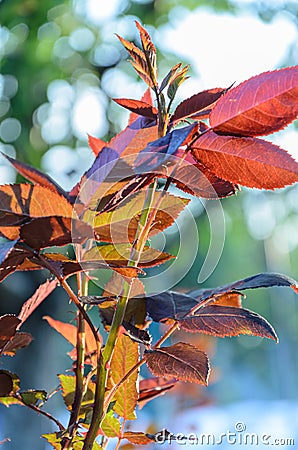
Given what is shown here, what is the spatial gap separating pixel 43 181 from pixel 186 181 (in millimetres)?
76

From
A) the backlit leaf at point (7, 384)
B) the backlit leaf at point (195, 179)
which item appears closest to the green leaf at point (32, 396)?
the backlit leaf at point (7, 384)

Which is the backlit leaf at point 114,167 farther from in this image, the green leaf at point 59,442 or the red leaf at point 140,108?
the green leaf at point 59,442

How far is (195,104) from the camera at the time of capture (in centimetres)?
23

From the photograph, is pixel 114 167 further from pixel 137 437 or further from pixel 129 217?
pixel 137 437

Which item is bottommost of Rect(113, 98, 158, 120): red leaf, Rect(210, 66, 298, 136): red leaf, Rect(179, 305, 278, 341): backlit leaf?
Rect(179, 305, 278, 341): backlit leaf

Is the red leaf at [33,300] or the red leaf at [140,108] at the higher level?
the red leaf at [140,108]

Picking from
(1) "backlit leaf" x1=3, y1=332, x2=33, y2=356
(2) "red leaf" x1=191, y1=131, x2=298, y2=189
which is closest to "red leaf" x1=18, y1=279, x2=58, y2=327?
(1) "backlit leaf" x1=3, y1=332, x2=33, y2=356

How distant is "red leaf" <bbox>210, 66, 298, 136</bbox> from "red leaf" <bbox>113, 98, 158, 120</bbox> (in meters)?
0.03

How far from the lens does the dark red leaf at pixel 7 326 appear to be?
0.82 ft

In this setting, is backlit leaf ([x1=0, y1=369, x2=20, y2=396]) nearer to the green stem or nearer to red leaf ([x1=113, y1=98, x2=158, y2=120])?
the green stem

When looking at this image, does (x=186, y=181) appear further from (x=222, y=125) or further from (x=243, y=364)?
(x=243, y=364)

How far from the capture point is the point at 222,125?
217mm

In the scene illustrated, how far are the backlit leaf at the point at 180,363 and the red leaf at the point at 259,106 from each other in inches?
3.7

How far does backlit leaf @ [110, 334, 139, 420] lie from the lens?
0.84 ft
